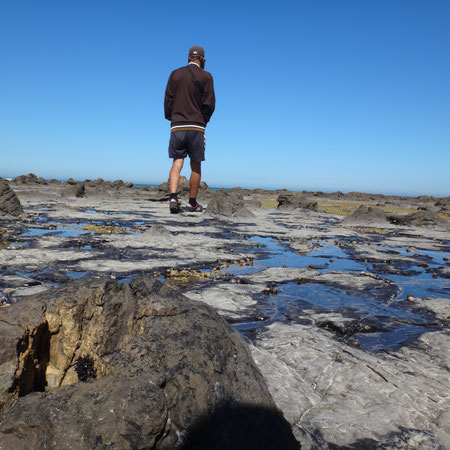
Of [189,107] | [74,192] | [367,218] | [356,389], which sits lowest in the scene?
[356,389]

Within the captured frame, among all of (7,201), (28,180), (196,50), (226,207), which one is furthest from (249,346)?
(28,180)

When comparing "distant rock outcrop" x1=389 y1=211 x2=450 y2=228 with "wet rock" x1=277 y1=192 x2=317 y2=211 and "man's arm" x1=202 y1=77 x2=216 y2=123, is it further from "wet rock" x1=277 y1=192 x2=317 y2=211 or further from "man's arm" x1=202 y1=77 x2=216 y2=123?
"man's arm" x1=202 y1=77 x2=216 y2=123

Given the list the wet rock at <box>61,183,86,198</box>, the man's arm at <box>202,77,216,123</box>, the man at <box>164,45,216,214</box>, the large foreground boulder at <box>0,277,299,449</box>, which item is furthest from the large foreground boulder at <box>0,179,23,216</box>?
the wet rock at <box>61,183,86,198</box>

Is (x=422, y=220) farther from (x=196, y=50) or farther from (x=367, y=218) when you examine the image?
(x=196, y=50)

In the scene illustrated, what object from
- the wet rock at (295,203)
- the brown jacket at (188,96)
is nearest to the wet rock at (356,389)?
the brown jacket at (188,96)

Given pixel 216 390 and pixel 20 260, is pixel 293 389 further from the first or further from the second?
pixel 20 260

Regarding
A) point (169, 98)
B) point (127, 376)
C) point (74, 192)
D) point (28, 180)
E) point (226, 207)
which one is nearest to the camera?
point (127, 376)

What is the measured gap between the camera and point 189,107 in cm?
644

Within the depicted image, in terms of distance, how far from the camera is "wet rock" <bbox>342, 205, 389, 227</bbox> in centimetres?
1012

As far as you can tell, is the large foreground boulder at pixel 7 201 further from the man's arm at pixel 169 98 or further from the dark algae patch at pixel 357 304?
the dark algae patch at pixel 357 304

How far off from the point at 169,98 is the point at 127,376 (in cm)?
606

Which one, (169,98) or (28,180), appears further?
(28,180)

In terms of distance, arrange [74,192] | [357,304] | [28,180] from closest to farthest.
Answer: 1. [357,304]
2. [74,192]
3. [28,180]

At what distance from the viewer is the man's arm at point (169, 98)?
21.4 feet
